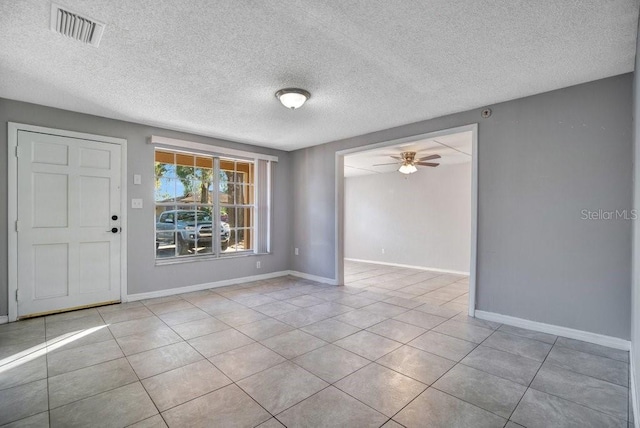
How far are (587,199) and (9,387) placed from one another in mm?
4922

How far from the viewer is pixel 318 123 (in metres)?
4.27

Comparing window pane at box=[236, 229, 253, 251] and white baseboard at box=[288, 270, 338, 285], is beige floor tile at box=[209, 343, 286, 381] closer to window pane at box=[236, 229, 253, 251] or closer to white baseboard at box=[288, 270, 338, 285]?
white baseboard at box=[288, 270, 338, 285]

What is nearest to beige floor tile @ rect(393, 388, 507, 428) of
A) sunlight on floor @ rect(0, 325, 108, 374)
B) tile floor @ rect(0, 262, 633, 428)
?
tile floor @ rect(0, 262, 633, 428)

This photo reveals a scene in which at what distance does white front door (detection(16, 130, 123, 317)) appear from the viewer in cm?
348

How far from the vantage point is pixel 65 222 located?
12.2 ft

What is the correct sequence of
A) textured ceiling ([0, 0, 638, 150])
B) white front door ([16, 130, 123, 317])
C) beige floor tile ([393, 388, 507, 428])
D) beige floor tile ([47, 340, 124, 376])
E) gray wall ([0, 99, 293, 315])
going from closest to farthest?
beige floor tile ([393, 388, 507, 428])
textured ceiling ([0, 0, 638, 150])
beige floor tile ([47, 340, 124, 376])
gray wall ([0, 99, 293, 315])
white front door ([16, 130, 123, 317])

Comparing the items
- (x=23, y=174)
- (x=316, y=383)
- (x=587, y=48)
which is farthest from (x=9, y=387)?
(x=587, y=48)

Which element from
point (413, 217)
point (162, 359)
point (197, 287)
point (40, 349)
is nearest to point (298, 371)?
point (162, 359)

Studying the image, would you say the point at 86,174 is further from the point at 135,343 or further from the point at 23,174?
the point at 135,343

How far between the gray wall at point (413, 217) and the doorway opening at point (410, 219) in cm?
2

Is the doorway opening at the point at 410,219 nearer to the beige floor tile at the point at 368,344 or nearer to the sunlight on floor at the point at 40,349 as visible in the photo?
the beige floor tile at the point at 368,344

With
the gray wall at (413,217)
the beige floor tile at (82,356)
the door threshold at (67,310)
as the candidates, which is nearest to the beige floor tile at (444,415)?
the beige floor tile at (82,356)

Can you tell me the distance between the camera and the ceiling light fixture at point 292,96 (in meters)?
3.04

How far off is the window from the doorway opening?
1.57m
